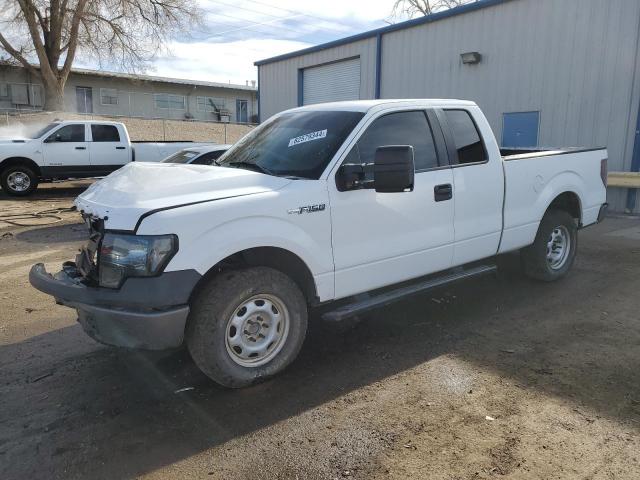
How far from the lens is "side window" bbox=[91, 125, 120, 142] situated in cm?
1516

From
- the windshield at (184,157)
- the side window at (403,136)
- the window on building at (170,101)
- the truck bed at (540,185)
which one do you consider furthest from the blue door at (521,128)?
the window on building at (170,101)

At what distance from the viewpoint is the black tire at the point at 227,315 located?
332cm

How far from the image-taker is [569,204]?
20.0ft

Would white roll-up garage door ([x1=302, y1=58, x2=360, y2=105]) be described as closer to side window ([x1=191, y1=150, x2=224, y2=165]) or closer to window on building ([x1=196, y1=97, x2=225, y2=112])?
side window ([x1=191, y1=150, x2=224, y2=165])

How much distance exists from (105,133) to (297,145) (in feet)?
42.3

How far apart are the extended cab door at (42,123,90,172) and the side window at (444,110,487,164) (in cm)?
1285

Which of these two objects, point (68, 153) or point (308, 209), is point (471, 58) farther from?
point (308, 209)

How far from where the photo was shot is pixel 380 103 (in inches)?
170

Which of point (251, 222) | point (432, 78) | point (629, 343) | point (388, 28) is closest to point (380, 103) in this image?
point (251, 222)

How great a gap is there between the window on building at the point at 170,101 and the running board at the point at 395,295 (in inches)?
1514

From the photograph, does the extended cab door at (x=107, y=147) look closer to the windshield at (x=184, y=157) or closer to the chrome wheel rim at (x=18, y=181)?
the chrome wheel rim at (x=18, y=181)

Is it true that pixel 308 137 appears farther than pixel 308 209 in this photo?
Yes

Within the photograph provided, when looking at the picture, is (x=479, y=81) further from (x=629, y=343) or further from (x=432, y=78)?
(x=629, y=343)

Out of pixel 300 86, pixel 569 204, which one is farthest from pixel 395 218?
pixel 300 86
